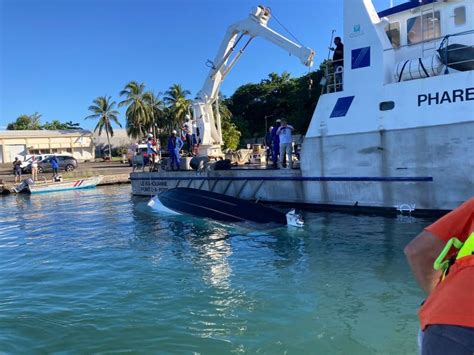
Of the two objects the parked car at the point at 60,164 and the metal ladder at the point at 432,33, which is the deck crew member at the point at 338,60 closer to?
the metal ladder at the point at 432,33

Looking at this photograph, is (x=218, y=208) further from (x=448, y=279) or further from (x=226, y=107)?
(x=226, y=107)

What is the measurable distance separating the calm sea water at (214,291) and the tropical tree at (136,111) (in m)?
46.8

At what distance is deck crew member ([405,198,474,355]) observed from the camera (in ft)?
5.24

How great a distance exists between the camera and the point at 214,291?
592cm

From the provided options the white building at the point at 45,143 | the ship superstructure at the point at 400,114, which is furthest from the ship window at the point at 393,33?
the white building at the point at 45,143

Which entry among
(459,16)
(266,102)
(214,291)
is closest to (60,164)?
(266,102)

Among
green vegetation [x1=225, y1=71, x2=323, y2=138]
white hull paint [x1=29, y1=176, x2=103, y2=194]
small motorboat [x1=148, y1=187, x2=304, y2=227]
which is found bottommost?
small motorboat [x1=148, y1=187, x2=304, y2=227]

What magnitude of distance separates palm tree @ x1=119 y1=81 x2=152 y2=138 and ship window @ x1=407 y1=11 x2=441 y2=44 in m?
47.4

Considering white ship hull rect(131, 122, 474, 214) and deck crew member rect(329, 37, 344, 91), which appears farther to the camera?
deck crew member rect(329, 37, 344, 91)

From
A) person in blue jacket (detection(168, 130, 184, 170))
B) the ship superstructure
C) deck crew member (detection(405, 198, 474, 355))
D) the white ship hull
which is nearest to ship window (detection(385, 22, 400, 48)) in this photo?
the ship superstructure

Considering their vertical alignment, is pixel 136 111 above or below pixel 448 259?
above

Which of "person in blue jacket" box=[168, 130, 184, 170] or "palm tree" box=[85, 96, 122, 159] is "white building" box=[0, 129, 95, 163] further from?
"person in blue jacket" box=[168, 130, 184, 170]

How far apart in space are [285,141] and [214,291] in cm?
848

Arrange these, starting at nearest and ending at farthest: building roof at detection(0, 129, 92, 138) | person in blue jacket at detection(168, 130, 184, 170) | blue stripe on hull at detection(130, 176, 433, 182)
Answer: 1. blue stripe on hull at detection(130, 176, 433, 182)
2. person in blue jacket at detection(168, 130, 184, 170)
3. building roof at detection(0, 129, 92, 138)
